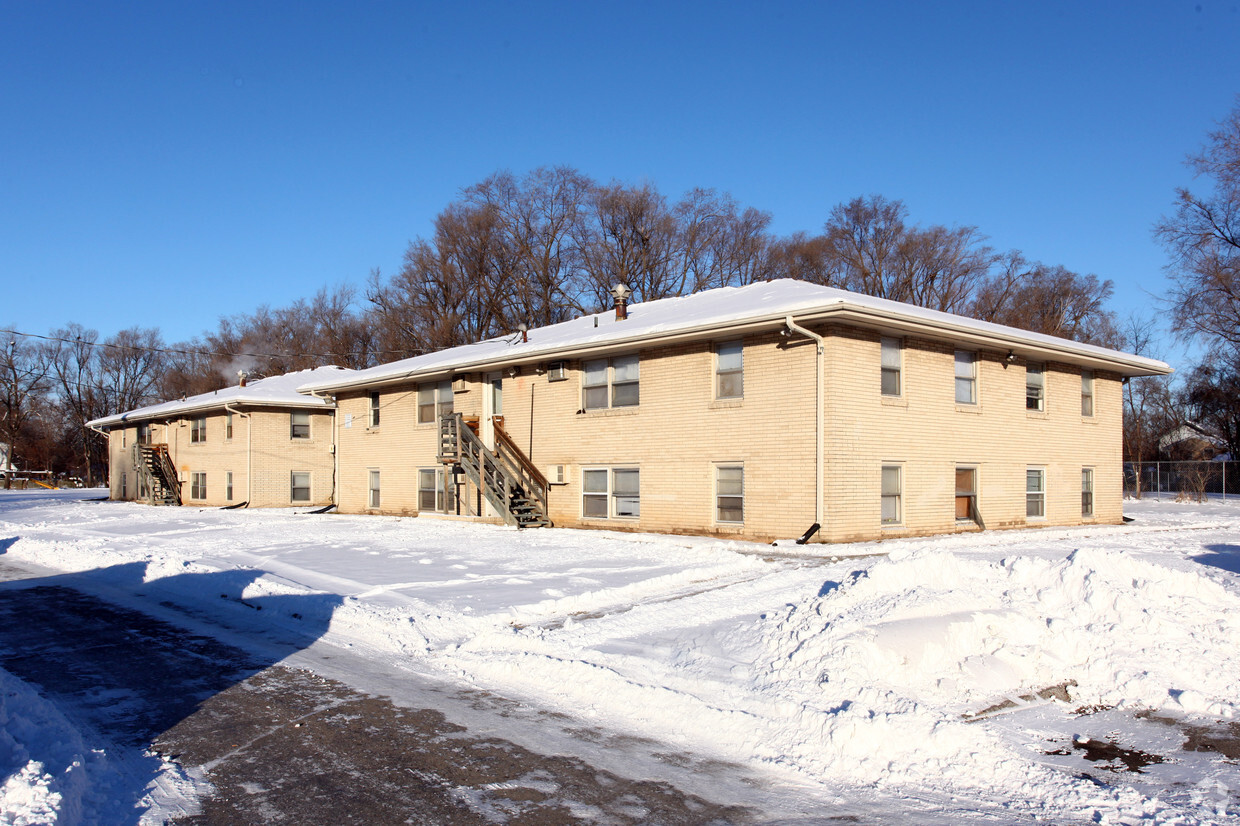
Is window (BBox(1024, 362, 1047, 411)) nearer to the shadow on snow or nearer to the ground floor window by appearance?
the ground floor window

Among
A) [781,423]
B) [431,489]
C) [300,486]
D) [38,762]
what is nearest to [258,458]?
[300,486]

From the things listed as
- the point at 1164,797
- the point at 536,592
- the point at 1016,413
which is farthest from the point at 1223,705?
the point at 1016,413

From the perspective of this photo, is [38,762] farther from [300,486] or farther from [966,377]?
[300,486]

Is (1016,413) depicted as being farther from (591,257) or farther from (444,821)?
(591,257)

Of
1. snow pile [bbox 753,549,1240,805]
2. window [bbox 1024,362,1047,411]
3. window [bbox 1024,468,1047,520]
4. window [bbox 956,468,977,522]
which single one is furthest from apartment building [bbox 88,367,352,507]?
snow pile [bbox 753,549,1240,805]

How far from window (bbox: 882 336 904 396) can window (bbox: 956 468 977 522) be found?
281 cm

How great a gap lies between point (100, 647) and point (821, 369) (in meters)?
12.2

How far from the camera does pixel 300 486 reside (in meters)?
36.1

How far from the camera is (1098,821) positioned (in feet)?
15.7

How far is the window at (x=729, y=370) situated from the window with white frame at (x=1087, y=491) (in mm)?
10673

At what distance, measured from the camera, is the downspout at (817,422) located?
1658cm

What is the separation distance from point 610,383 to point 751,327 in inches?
179

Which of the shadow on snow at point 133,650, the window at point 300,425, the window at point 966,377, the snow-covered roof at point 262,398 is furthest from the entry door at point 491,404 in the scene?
the window at point 300,425

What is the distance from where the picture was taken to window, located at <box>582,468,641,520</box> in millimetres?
20328
